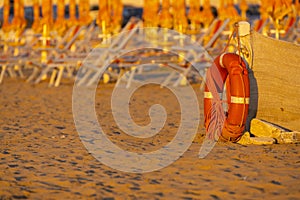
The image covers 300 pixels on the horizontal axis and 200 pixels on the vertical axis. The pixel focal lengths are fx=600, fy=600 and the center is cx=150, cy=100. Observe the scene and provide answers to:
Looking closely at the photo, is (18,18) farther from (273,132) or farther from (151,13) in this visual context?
(273,132)

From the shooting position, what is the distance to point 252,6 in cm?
2358

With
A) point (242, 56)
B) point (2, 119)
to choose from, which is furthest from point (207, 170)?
point (2, 119)

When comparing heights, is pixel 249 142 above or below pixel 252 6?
below

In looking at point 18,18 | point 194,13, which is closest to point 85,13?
point 18,18

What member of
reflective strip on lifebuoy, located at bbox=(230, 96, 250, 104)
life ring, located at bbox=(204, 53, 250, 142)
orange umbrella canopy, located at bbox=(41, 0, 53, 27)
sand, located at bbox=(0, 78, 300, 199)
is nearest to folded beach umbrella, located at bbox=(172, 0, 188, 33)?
orange umbrella canopy, located at bbox=(41, 0, 53, 27)

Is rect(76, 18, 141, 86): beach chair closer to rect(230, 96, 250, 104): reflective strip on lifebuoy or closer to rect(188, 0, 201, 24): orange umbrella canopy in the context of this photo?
rect(188, 0, 201, 24): orange umbrella canopy

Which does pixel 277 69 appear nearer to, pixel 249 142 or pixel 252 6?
pixel 249 142

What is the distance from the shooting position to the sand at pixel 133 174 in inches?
135

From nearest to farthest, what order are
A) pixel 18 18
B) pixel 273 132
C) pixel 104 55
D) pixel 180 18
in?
pixel 273 132 < pixel 104 55 < pixel 180 18 < pixel 18 18

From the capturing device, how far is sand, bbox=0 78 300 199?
11.3 ft

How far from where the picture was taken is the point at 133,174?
3.92m

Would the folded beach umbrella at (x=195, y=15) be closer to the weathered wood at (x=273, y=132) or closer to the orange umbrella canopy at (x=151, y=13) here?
the orange umbrella canopy at (x=151, y=13)

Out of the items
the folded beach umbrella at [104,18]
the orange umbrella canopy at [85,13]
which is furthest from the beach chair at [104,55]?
the orange umbrella canopy at [85,13]

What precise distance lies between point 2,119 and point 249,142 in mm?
3004
